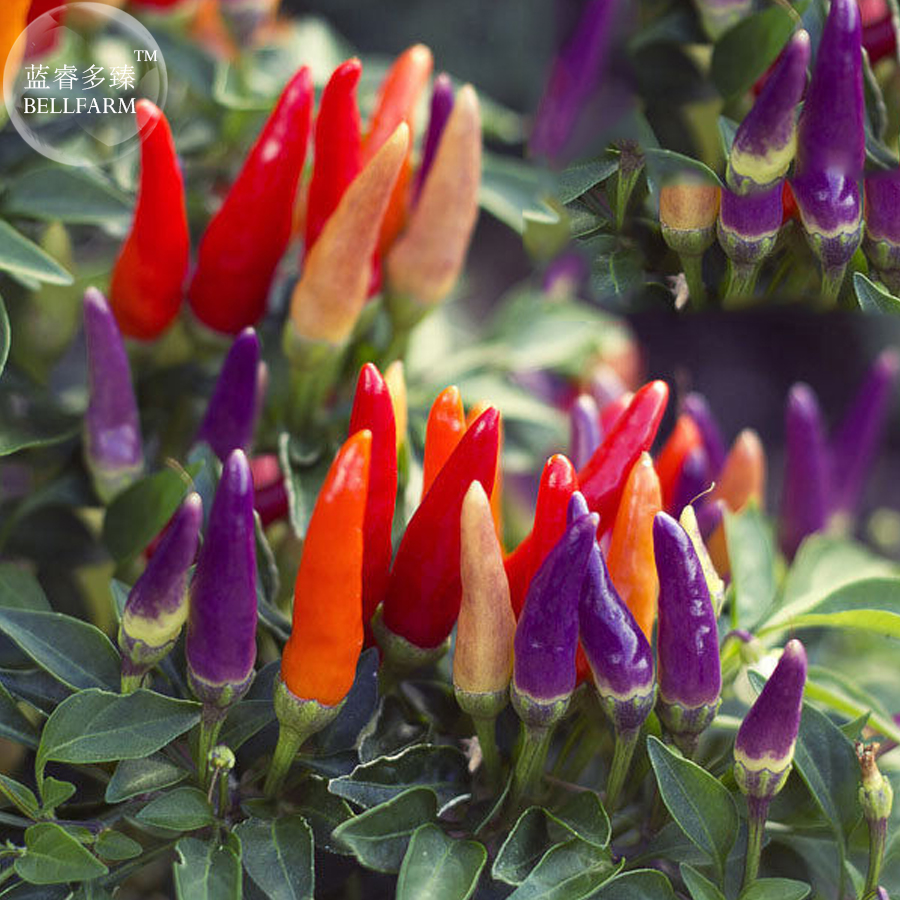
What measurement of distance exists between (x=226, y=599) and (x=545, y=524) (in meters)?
0.18

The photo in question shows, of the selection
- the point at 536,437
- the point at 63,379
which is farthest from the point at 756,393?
the point at 536,437

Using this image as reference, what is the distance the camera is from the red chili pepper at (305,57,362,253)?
2.76ft

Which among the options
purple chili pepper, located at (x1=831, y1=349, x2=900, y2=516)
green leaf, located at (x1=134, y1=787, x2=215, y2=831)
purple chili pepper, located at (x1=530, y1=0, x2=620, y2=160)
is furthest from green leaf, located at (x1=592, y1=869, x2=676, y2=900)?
purple chili pepper, located at (x1=530, y1=0, x2=620, y2=160)

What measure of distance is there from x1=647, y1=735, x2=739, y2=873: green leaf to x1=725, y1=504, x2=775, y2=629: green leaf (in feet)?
0.54

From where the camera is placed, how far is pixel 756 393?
8.46ft

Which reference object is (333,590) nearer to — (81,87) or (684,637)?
(684,637)

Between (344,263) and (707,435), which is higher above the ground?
(344,263)

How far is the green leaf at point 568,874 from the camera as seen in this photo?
0.65 m

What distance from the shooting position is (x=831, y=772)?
2.33ft

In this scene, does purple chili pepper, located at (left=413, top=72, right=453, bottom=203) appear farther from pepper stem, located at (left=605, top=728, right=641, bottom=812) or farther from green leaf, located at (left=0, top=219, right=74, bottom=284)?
pepper stem, located at (left=605, top=728, right=641, bottom=812)

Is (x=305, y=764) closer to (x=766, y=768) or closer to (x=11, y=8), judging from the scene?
(x=766, y=768)

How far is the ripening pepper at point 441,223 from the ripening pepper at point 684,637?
0.33 meters

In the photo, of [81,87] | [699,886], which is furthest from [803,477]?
[81,87]

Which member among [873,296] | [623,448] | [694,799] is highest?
[873,296]
